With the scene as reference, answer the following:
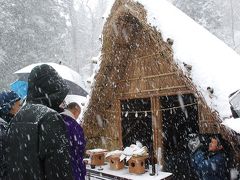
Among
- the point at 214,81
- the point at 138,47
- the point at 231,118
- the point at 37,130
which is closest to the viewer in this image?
the point at 37,130

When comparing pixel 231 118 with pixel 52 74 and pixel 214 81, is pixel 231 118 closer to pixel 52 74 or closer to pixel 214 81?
pixel 214 81

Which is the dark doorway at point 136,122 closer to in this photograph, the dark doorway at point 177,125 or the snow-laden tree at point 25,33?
the dark doorway at point 177,125

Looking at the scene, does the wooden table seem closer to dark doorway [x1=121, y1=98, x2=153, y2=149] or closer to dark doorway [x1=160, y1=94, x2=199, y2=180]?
dark doorway [x1=121, y1=98, x2=153, y2=149]

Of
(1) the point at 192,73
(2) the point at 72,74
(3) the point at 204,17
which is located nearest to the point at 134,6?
(1) the point at 192,73

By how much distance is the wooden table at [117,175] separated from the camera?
17.5 ft

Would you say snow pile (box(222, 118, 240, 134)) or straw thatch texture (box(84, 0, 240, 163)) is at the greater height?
straw thatch texture (box(84, 0, 240, 163))

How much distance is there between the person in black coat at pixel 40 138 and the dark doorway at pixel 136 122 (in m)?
6.10

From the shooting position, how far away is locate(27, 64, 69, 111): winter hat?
7.10 feet

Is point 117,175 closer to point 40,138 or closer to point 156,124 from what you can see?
point 156,124

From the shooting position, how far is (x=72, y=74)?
10203 mm

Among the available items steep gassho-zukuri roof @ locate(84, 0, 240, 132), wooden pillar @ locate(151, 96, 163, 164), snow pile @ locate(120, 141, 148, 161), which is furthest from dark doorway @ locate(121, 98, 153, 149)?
steep gassho-zukuri roof @ locate(84, 0, 240, 132)

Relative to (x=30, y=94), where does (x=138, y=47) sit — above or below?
above

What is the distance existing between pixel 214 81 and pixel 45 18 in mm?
19818

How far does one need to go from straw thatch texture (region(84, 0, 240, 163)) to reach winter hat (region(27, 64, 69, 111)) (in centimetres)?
403
